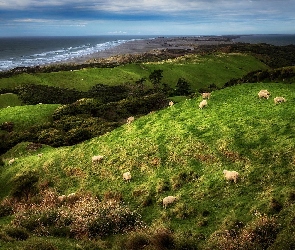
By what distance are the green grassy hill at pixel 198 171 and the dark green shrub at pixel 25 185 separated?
1.58 ft

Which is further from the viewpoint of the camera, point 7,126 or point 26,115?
point 26,115

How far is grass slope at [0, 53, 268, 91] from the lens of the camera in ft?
366

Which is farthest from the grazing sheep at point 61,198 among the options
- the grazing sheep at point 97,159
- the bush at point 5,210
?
the grazing sheep at point 97,159

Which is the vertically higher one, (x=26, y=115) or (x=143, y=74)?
(x=143, y=74)

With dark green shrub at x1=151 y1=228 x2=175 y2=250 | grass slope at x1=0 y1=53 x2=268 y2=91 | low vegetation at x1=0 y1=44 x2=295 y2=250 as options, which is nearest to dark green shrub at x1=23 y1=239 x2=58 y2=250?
low vegetation at x1=0 y1=44 x2=295 y2=250

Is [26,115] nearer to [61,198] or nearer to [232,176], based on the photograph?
[61,198]

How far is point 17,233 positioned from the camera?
59.5ft

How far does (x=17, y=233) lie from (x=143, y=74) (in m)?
111

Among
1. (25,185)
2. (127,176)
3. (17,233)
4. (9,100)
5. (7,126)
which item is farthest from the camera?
(9,100)

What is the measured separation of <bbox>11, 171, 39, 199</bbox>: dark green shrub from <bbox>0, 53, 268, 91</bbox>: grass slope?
8245cm

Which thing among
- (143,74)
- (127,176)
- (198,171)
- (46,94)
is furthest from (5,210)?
(143,74)

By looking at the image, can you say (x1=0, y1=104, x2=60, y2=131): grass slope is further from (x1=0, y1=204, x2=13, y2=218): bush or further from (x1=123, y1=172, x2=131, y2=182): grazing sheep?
(x1=123, y1=172, x2=131, y2=182): grazing sheep

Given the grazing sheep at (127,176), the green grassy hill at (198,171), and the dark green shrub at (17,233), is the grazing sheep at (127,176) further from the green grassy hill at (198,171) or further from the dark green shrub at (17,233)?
the dark green shrub at (17,233)

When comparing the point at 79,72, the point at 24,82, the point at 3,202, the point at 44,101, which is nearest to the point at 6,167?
the point at 3,202
